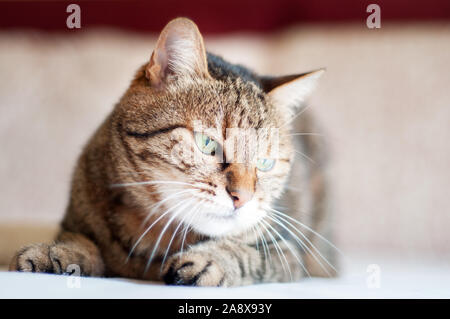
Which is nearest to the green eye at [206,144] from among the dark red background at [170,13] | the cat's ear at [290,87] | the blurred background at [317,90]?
the cat's ear at [290,87]

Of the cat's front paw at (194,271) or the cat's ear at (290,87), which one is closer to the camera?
the cat's front paw at (194,271)

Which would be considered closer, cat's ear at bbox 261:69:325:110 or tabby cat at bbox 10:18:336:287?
tabby cat at bbox 10:18:336:287

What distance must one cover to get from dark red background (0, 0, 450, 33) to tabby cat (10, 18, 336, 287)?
952 mm

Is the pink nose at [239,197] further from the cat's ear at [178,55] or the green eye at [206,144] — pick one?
the cat's ear at [178,55]

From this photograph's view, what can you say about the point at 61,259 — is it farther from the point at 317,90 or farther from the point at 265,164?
the point at 317,90

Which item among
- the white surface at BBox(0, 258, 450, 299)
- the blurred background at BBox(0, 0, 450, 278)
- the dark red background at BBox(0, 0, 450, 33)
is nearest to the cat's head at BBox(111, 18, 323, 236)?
the white surface at BBox(0, 258, 450, 299)

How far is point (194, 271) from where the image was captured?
0.73 meters

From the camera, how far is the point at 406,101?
1.77 meters

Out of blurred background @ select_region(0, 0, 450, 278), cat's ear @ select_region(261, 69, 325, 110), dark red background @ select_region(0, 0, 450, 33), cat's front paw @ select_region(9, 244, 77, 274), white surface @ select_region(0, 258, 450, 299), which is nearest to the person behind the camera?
white surface @ select_region(0, 258, 450, 299)

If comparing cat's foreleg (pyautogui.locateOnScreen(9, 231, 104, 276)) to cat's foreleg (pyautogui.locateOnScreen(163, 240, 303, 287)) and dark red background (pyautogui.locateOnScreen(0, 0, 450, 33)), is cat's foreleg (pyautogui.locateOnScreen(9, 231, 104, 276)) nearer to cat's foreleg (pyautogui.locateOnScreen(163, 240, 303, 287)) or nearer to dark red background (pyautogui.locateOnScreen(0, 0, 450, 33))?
cat's foreleg (pyautogui.locateOnScreen(163, 240, 303, 287))

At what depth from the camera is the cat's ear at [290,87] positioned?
0.94m

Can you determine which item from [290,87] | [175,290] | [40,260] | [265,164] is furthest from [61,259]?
[290,87]

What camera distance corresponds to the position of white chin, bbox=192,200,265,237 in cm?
80

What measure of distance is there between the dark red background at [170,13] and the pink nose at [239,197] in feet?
4.01
